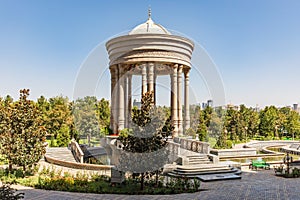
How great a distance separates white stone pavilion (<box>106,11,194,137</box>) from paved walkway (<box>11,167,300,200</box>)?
11.0m

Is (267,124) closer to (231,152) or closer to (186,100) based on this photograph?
(186,100)

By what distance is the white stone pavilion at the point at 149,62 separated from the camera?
22.7m

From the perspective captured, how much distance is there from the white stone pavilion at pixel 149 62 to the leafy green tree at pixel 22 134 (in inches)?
368

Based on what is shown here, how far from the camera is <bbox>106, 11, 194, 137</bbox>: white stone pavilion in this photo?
22734 millimetres

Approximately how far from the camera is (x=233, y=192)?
11.2 metres

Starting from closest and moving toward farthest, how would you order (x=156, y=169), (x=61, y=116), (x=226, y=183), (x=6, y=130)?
(x=156, y=169)
(x=226, y=183)
(x=6, y=130)
(x=61, y=116)

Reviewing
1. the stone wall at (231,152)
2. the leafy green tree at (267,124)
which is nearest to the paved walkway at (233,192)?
the stone wall at (231,152)

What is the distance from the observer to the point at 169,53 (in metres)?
23.3

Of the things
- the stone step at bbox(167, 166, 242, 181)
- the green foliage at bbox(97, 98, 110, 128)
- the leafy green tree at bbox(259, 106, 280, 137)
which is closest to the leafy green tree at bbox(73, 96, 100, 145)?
the green foliage at bbox(97, 98, 110, 128)

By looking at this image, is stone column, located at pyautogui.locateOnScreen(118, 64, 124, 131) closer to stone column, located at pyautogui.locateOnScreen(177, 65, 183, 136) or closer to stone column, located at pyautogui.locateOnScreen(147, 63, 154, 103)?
stone column, located at pyautogui.locateOnScreen(147, 63, 154, 103)

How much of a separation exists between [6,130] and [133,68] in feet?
46.8

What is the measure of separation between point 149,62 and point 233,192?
44.7ft

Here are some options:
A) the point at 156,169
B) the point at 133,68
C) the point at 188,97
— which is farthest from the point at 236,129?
the point at 156,169

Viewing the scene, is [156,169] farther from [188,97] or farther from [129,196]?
[188,97]
